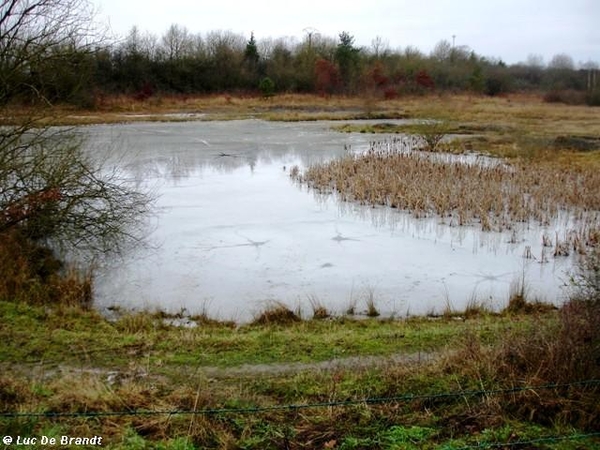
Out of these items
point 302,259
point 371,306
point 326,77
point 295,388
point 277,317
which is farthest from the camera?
point 326,77

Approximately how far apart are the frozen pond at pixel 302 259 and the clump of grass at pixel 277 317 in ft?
1.14

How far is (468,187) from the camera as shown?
14.7m

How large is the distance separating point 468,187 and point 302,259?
6.33 meters

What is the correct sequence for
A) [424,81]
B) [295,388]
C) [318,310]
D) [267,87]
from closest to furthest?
[295,388]
[318,310]
[267,87]
[424,81]

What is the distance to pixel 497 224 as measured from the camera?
12188 mm

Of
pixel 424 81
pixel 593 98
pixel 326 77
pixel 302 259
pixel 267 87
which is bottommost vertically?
pixel 302 259

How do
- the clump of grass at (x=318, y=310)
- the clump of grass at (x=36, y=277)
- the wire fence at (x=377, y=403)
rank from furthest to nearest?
the clump of grass at (x=36, y=277)
the clump of grass at (x=318, y=310)
the wire fence at (x=377, y=403)

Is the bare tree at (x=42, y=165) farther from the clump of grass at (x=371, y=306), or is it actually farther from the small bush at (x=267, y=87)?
the small bush at (x=267, y=87)

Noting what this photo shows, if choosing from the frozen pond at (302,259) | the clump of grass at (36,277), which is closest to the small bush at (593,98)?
the frozen pond at (302,259)

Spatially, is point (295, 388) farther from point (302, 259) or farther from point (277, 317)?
point (302, 259)

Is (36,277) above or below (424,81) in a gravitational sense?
below

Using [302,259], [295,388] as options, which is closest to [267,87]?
[302,259]

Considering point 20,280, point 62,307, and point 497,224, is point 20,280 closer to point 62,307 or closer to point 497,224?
point 62,307

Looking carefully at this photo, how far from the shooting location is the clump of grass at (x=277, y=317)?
7.43m
